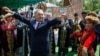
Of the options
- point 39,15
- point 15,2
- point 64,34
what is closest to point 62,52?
point 64,34

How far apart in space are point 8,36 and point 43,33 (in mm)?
3174

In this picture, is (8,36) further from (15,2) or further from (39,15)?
(15,2)

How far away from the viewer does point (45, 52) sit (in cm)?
732

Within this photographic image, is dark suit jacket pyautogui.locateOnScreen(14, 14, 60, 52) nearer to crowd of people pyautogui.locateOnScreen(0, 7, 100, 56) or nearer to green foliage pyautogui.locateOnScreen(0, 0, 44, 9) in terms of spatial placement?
crowd of people pyautogui.locateOnScreen(0, 7, 100, 56)

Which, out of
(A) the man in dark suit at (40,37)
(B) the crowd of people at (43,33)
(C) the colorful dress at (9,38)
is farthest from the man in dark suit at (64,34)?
(A) the man in dark suit at (40,37)

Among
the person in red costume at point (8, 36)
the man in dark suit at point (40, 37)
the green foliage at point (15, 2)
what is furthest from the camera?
the green foliage at point (15, 2)

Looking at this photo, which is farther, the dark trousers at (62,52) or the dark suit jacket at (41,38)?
the dark trousers at (62,52)

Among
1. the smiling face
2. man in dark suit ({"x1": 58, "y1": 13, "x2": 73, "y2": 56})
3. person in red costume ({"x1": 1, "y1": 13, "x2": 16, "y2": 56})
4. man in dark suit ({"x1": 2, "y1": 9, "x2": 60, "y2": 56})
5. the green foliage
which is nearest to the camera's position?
the smiling face

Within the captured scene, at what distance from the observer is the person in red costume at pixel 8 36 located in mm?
10133

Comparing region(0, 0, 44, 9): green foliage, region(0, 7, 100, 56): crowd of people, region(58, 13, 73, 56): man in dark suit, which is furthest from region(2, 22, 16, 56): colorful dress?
region(0, 0, 44, 9): green foliage

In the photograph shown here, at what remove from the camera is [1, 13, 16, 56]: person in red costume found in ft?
33.2

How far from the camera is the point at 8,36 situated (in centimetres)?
1029

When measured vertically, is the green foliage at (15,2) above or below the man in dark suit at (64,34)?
above

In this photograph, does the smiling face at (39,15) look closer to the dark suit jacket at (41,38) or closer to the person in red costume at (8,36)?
the dark suit jacket at (41,38)
